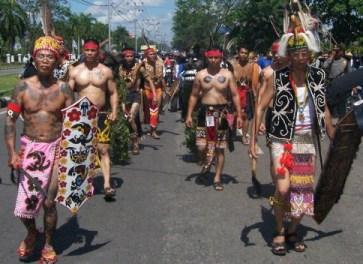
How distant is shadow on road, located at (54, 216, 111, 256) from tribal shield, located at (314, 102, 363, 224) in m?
1.94

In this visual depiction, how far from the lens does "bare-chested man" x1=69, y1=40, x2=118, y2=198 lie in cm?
734

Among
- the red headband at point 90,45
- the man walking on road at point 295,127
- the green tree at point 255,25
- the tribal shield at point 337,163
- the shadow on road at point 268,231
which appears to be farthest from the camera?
the green tree at point 255,25

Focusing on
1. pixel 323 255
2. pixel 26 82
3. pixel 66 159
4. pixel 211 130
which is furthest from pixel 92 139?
pixel 211 130

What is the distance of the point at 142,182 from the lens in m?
8.22

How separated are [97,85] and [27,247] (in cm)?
272

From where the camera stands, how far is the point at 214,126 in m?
7.79

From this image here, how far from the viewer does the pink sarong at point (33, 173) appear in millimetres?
4902

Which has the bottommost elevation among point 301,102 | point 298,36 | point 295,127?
point 295,127

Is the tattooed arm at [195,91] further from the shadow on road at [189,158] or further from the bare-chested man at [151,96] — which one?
the bare-chested man at [151,96]

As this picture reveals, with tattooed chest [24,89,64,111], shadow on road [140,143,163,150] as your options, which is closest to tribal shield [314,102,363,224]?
tattooed chest [24,89,64,111]

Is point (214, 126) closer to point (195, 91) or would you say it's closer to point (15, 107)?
point (195, 91)

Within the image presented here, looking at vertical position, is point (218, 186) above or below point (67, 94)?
below

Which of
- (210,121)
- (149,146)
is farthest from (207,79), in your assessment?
(149,146)

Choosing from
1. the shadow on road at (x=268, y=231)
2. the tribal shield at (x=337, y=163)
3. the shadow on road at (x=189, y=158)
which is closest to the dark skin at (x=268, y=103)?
the tribal shield at (x=337, y=163)
